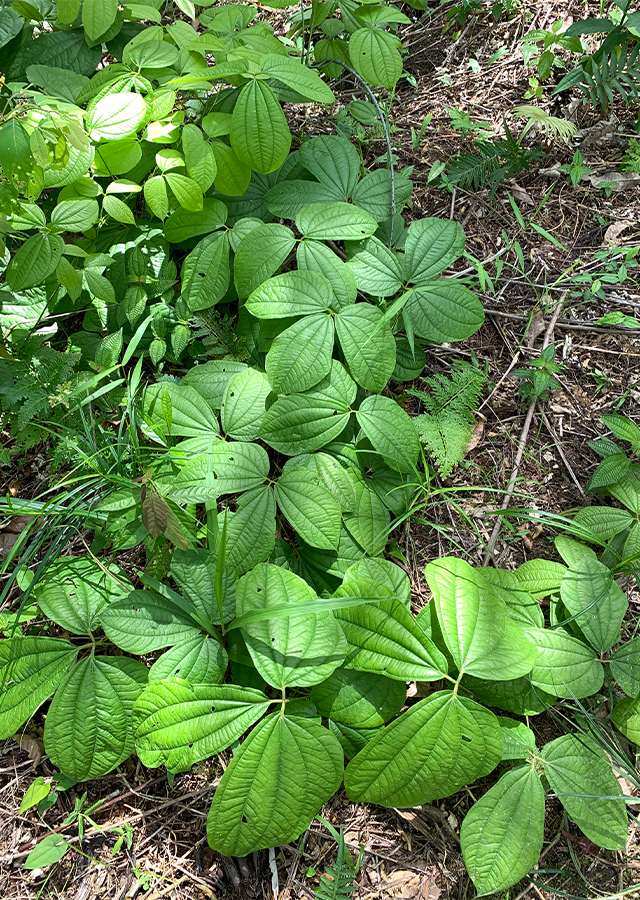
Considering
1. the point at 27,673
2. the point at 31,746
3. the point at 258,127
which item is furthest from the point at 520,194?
the point at 31,746

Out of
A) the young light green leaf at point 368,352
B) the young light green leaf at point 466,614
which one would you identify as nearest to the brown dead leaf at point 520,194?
the young light green leaf at point 368,352

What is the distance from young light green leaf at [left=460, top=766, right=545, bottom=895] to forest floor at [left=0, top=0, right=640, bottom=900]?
14 cm

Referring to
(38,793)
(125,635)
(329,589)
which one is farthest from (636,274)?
(38,793)

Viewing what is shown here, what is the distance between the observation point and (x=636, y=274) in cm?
223

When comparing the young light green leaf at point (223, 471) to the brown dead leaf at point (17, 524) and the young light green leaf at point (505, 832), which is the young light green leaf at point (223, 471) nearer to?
the brown dead leaf at point (17, 524)

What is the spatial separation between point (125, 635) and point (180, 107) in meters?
1.94

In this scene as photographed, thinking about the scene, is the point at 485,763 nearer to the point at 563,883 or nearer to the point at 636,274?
the point at 563,883

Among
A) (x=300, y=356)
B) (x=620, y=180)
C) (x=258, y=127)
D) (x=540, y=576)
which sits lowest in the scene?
(x=540, y=576)

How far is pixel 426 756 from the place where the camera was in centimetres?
143

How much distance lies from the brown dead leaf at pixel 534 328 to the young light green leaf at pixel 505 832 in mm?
1494

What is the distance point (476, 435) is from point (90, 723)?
1577 millimetres

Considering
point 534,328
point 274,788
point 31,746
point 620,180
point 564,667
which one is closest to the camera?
point 274,788

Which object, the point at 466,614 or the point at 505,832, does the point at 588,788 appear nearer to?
the point at 505,832

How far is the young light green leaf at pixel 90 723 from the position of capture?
154 cm
